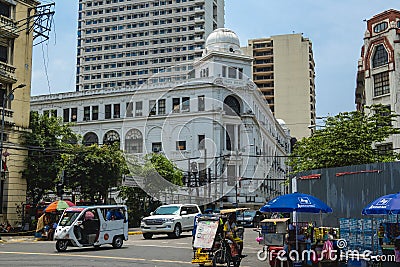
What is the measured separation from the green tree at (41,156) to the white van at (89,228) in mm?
13339

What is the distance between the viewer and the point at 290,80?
327 feet

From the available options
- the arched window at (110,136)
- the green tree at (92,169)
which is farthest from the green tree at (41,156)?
the arched window at (110,136)

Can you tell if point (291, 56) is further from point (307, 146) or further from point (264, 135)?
point (307, 146)

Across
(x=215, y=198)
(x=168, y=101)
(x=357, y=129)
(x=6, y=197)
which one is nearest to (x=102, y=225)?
(x=6, y=197)

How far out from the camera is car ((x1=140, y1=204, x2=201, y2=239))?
28.1 meters

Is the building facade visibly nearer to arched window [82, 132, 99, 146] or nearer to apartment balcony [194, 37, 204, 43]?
arched window [82, 132, 99, 146]

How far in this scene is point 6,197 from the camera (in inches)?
1324

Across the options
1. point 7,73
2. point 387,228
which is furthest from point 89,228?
point 7,73

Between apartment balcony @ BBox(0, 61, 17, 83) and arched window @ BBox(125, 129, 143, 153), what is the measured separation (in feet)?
89.3

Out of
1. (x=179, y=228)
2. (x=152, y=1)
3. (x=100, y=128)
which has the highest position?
(x=152, y=1)

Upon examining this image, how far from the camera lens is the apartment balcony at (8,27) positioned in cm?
3334

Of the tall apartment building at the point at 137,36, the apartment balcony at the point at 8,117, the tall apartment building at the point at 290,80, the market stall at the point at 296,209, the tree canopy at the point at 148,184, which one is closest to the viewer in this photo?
the market stall at the point at 296,209

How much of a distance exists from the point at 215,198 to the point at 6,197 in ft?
79.4

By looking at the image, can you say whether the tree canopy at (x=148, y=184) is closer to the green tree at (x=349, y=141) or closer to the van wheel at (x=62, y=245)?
the green tree at (x=349, y=141)
